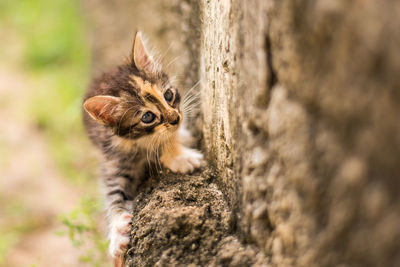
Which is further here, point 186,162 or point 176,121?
point 176,121

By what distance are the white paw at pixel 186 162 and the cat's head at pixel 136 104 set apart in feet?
0.60

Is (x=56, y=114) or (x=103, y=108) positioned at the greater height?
(x=56, y=114)

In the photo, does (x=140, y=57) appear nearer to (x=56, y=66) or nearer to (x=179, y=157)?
(x=179, y=157)

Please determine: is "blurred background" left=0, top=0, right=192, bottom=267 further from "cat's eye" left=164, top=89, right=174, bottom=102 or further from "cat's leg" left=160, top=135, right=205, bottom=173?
"cat's leg" left=160, top=135, right=205, bottom=173

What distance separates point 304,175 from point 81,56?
5.90 m

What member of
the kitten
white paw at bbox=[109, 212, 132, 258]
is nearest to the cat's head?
the kitten

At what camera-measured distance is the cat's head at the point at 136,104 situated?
7.85 ft

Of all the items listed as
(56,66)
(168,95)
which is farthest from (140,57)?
(56,66)

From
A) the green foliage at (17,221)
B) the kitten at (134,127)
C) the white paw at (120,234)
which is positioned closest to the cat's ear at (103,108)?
the kitten at (134,127)

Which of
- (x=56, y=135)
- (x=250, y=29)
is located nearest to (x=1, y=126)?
(x=56, y=135)

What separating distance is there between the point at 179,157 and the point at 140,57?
75 cm

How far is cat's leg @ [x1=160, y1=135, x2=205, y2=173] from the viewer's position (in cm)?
232

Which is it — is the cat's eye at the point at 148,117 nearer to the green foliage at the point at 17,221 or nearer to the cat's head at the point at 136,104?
the cat's head at the point at 136,104

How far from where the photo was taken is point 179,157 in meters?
2.38
